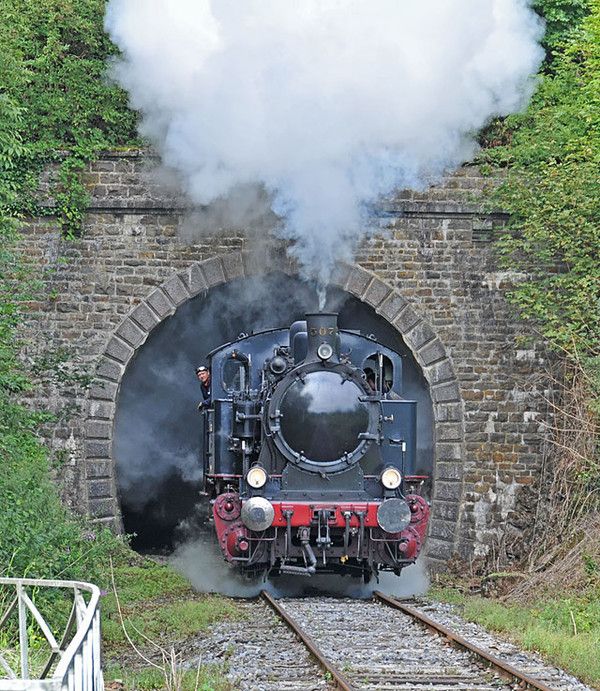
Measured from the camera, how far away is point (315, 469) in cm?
1102

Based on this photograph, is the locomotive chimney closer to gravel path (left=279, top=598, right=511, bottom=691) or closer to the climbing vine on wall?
gravel path (left=279, top=598, right=511, bottom=691)

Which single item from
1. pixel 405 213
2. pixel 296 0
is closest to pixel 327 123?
pixel 296 0

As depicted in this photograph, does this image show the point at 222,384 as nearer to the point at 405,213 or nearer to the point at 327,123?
the point at 327,123

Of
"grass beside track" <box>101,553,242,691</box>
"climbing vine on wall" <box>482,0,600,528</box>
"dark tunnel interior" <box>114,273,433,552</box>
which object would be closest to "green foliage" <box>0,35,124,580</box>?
"grass beside track" <box>101,553,242,691</box>

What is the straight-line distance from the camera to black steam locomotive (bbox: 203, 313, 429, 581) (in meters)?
10.8

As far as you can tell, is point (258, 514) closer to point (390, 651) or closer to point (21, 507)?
point (21, 507)

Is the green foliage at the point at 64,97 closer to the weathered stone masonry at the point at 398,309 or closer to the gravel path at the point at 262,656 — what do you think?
the weathered stone masonry at the point at 398,309

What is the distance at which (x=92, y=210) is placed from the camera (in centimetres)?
1490

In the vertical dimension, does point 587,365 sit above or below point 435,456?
above

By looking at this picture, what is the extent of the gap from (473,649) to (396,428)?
3.82 meters

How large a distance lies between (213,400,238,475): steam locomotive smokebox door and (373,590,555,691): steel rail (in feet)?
6.25

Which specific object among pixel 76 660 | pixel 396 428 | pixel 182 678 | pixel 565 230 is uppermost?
pixel 565 230

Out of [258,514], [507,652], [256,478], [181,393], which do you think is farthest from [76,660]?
[181,393]

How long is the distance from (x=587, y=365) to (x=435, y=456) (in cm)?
242
